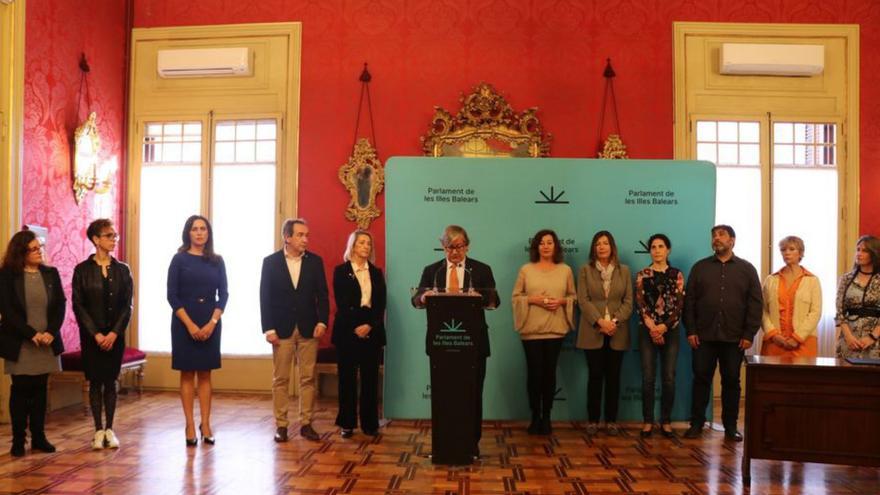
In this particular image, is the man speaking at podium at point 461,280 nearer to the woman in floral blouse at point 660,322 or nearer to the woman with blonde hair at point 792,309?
the woman in floral blouse at point 660,322

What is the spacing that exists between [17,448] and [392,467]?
→ 7.31 feet

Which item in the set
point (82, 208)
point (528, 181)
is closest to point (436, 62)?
point (528, 181)

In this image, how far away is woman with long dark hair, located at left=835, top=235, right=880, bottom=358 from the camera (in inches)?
181

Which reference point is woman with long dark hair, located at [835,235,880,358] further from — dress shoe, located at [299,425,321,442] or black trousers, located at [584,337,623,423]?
dress shoe, located at [299,425,321,442]

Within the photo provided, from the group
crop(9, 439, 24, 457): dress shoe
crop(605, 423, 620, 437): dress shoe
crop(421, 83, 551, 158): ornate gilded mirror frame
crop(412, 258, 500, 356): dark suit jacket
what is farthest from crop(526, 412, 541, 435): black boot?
→ crop(9, 439, 24, 457): dress shoe

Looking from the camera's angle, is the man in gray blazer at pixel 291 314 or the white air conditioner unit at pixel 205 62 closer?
the man in gray blazer at pixel 291 314

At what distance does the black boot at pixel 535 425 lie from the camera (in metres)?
5.12

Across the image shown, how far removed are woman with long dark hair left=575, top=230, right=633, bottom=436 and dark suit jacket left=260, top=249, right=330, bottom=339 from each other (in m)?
1.84

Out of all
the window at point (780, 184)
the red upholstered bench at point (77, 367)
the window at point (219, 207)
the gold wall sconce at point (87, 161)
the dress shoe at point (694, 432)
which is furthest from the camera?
the window at point (219, 207)

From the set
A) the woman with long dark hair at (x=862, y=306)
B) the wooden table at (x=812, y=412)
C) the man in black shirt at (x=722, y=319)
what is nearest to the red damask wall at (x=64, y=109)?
the man in black shirt at (x=722, y=319)

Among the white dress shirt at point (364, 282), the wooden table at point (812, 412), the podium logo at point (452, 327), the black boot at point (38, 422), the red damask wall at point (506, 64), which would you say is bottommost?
the black boot at point (38, 422)

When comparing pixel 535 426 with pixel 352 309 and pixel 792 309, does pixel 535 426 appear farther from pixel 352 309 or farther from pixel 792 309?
pixel 792 309

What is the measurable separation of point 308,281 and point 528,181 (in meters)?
1.75

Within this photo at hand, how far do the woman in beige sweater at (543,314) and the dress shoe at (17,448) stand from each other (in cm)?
314
